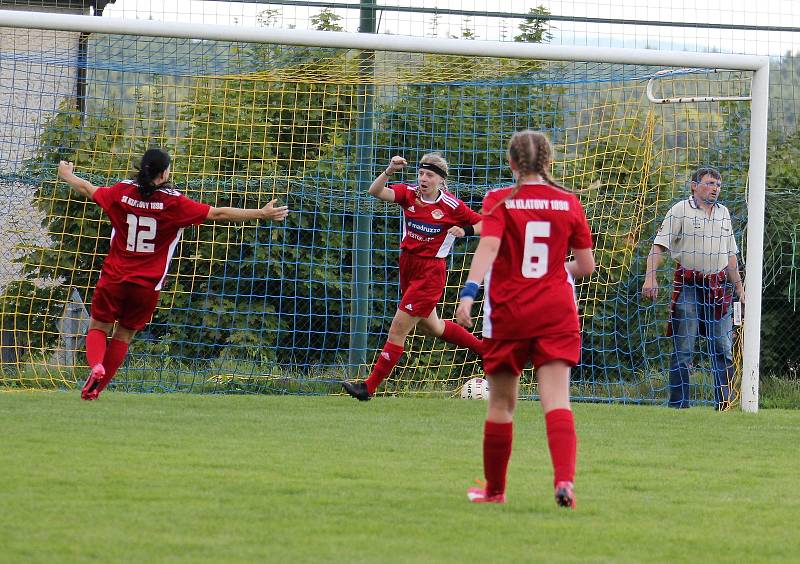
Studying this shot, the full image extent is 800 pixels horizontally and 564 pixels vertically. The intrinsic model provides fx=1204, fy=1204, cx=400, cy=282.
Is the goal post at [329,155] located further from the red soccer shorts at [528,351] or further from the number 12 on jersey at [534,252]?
the red soccer shorts at [528,351]

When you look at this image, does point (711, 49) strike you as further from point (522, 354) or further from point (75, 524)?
point (75, 524)

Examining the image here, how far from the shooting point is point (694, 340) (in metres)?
10.5

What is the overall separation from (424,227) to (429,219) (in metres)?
0.08

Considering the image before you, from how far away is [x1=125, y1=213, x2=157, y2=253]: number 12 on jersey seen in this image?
8688 millimetres

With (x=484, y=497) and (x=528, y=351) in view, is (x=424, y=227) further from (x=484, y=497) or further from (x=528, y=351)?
(x=484, y=497)

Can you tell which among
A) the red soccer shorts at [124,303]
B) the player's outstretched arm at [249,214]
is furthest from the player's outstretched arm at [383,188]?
the red soccer shorts at [124,303]

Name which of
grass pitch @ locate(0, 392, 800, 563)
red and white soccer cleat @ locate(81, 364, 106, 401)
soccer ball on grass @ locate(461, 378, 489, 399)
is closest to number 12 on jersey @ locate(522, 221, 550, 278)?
grass pitch @ locate(0, 392, 800, 563)

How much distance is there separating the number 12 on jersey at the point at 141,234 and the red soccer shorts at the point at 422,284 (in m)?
2.13

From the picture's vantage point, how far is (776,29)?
41.3 ft

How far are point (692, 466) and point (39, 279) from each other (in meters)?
6.48

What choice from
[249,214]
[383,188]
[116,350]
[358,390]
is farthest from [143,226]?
[358,390]

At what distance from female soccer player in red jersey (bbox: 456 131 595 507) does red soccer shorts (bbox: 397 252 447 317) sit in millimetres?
4132

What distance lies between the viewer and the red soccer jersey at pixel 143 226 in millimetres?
8617

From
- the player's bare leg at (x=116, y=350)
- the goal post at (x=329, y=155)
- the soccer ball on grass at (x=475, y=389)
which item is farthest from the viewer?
the goal post at (x=329, y=155)
